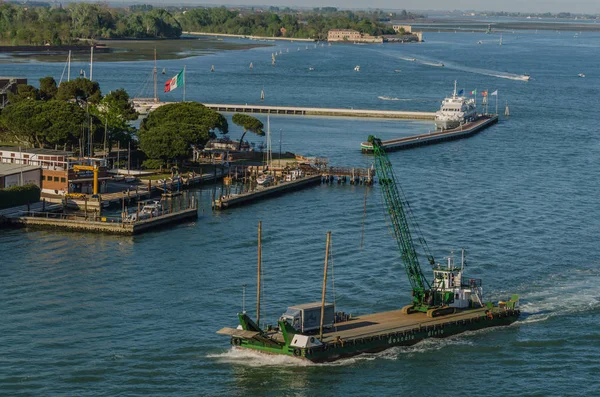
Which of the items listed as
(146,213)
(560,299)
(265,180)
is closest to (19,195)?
(146,213)

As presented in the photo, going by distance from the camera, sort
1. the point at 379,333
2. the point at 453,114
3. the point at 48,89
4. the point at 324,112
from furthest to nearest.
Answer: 1. the point at 324,112
2. the point at 453,114
3. the point at 48,89
4. the point at 379,333

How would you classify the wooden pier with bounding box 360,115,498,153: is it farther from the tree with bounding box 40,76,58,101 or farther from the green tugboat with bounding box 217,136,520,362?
the green tugboat with bounding box 217,136,520,362

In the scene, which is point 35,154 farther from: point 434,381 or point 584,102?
point 584,102

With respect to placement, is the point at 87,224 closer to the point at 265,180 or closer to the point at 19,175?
the point at 19,175

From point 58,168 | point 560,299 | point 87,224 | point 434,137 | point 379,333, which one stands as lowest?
point 379,333

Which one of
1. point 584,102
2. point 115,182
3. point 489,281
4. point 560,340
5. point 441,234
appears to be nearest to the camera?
point 560,340

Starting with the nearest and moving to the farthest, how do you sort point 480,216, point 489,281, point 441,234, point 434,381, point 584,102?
point 434,381 → point 489,281 → point 441,234 → point 480,216 → point 584,102

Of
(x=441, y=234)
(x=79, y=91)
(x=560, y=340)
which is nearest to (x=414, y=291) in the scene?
Result: (x=560, y=340)

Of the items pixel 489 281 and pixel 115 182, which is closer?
pixel 489 281
